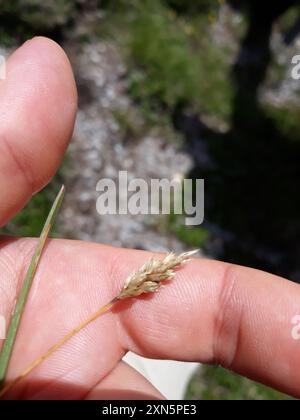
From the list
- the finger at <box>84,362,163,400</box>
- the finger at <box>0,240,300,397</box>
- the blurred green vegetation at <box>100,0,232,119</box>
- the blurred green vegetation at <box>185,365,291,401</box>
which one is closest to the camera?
the finger at <box>84,362,163,400</box>

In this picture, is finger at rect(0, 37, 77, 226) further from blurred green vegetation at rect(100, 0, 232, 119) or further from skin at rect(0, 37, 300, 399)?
blurred green vegetation at rect(100, 0, 232, 119)

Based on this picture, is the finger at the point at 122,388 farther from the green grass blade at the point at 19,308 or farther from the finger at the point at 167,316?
the green grass blade at the point at 19,308

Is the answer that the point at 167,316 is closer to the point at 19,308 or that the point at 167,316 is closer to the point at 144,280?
the point at 144,280

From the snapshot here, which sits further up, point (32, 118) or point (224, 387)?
point (32, 118)

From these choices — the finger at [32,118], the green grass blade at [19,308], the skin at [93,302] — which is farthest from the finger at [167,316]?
the finger at [32,118]

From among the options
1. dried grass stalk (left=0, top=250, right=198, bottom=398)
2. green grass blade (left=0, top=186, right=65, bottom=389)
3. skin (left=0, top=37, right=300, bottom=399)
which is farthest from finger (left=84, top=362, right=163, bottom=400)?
green grass blade (left=0, top=186, right=65, bottom=389)

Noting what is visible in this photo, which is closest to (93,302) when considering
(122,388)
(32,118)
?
(122,388)
